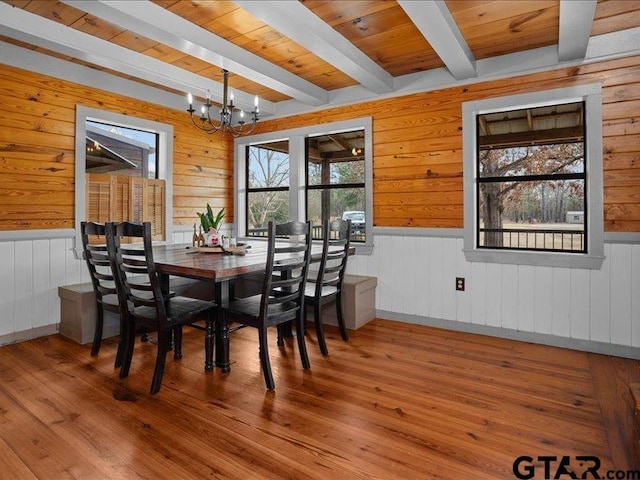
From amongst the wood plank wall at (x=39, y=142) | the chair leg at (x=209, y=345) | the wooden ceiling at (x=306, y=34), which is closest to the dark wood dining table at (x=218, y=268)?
the chair leg at (x=209, y=345)

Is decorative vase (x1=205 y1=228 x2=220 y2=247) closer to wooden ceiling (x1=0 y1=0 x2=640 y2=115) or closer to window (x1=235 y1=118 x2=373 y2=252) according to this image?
wooden ceiling (x1=0 y1=0 x2=640 y2=115)

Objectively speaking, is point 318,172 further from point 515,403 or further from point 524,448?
point 524,448

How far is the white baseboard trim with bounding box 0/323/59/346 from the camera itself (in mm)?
3213

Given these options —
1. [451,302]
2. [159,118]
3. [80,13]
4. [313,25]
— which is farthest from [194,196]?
[451,302]

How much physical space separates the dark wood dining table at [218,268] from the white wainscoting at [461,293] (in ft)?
3.51

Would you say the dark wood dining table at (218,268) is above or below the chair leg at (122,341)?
above

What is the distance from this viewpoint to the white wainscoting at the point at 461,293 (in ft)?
9.80

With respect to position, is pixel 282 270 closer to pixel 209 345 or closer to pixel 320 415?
pixel 209 345

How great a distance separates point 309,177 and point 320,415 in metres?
3.12

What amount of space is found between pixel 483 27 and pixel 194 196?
3490mm

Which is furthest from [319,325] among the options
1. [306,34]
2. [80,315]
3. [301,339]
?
[306,34]

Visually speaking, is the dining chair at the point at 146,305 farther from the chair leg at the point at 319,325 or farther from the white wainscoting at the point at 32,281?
the white wainscoting at the point at 32,281

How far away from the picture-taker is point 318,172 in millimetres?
4664

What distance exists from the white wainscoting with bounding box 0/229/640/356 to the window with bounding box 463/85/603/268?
0.15 m
